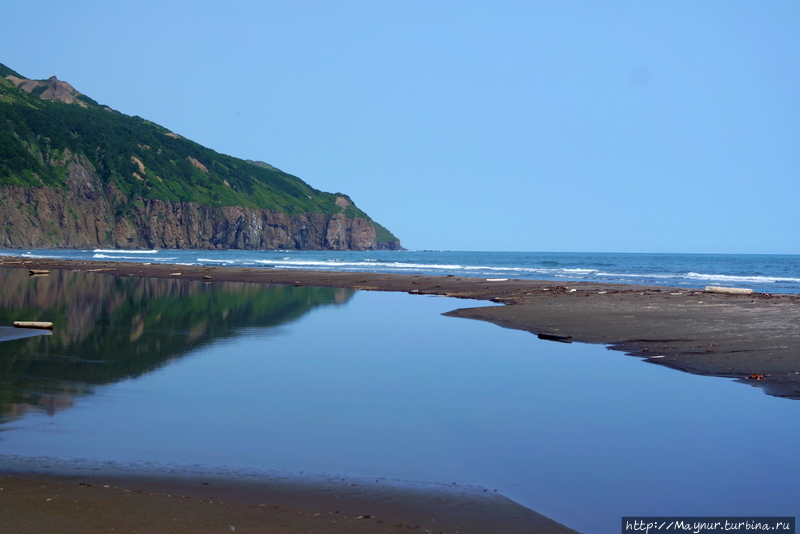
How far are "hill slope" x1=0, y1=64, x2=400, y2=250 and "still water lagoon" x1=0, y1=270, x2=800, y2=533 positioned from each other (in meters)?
107

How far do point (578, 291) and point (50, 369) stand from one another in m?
23.0

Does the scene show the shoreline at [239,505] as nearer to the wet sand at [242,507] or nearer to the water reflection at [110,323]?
the wet sand at [242,507]

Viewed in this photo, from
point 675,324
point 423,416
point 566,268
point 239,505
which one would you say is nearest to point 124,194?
point 566,268

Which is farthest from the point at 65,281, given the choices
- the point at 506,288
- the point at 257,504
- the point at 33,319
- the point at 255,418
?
the point at 257,504

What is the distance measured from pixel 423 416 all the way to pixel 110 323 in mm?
11231

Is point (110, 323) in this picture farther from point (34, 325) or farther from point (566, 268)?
point (566, 268)

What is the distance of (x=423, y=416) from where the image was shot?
786 cm

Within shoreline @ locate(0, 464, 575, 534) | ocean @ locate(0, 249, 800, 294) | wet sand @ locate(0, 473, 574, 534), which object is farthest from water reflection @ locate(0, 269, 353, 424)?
ocean @ locate(0, 249, 800, 294)

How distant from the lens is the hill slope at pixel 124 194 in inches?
4508

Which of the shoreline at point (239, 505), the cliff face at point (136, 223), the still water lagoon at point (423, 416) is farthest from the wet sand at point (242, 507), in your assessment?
the cliff face at point (136, 223)

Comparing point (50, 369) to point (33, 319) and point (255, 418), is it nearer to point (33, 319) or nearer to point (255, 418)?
point (255, 418)

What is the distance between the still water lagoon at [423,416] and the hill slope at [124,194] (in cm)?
10722

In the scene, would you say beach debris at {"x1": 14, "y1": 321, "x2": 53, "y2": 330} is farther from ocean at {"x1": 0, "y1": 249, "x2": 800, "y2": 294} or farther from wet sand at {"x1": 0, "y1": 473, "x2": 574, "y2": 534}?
ocean at {"x1": 0, "y1": 249, "x2": 800, "y2": 294}

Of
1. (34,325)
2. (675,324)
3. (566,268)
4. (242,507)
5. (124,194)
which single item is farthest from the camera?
(124,194)
